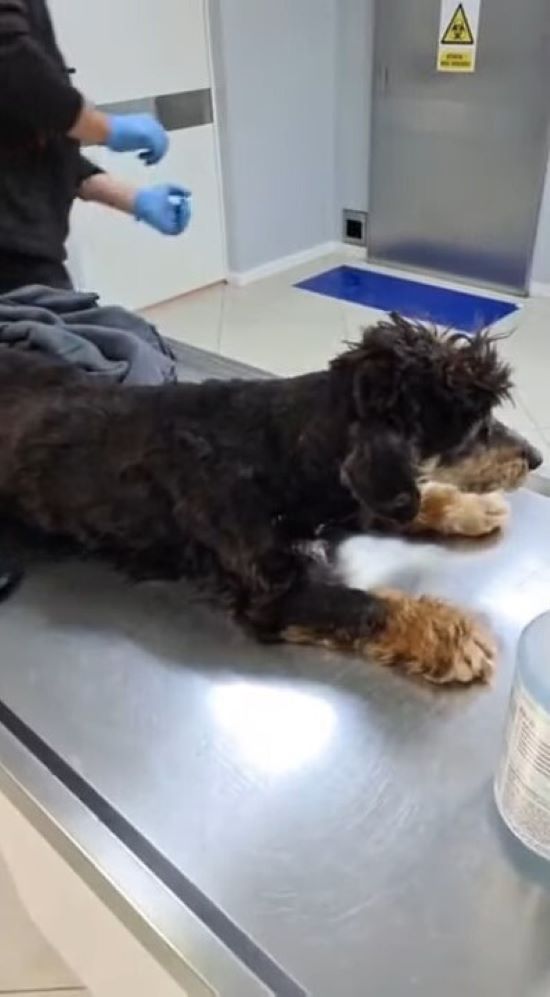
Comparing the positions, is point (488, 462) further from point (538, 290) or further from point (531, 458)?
point (538, 290)

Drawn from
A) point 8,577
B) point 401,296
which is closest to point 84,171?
point 8,577

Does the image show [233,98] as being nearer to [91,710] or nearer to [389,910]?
[91,710]

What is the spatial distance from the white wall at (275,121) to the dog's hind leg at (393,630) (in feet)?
8.75

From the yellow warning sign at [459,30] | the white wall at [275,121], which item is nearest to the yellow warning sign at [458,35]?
the yellow warning sign at [459,30]

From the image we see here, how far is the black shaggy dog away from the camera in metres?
0.79

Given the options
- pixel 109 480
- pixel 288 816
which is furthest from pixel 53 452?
pixel 288 816

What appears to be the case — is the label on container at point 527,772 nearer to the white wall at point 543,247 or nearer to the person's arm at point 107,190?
the person's arm at point 107,190

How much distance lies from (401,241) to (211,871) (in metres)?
3.17

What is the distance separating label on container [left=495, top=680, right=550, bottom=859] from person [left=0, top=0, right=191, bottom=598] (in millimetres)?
838

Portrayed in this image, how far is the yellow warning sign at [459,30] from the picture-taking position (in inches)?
116

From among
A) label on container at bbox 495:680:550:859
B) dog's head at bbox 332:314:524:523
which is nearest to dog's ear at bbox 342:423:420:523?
dog's head at bbox 332:314:524:523

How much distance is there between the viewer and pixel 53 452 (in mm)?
893

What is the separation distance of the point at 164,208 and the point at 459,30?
2.30 metres

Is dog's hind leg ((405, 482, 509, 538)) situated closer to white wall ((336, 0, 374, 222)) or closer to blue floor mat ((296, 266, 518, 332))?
blue floor mat ((296, 266, 518, 332))
